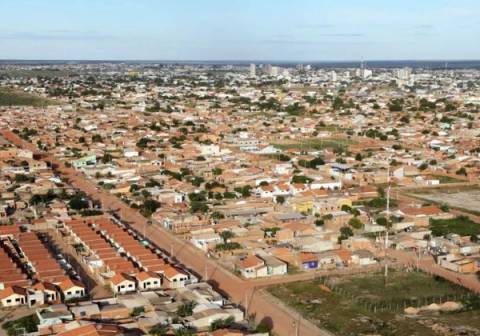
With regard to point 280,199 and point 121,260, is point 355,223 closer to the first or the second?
point 280,199

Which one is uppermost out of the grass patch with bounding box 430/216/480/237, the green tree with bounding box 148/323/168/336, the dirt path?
the green tree with bounding box 148/323/168/336

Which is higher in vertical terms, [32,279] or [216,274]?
[32,279]

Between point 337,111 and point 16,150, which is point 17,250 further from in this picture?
point 337,111

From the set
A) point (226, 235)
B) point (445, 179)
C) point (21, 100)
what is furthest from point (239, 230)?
point (21, 100)

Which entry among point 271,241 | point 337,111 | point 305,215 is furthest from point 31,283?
point 337,111

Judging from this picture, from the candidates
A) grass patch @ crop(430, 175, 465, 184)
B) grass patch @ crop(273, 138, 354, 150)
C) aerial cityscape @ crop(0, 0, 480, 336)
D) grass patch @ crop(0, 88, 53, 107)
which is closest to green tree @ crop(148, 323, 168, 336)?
aerial cityscape @ crop(0, 0, 480, 336)

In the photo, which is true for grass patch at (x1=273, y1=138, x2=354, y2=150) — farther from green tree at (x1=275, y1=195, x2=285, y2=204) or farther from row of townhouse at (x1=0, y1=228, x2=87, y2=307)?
row of townhouse at (x1=0, y1=228, x2=87, y2=307)
